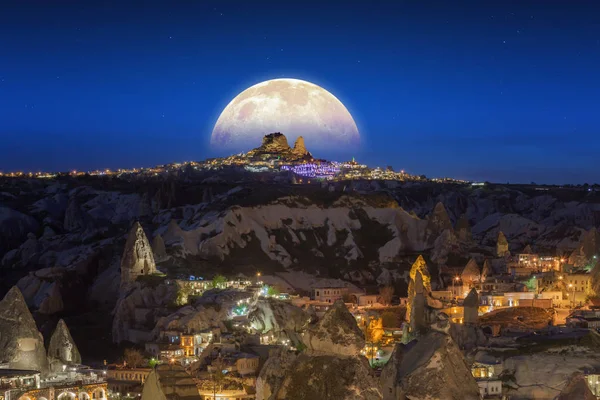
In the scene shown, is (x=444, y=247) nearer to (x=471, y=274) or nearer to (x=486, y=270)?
(x=486, y=270)

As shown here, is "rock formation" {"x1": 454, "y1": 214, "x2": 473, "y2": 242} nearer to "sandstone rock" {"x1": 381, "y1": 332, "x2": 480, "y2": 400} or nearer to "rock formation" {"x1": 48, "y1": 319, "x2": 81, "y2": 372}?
"rock formation" {"x1": 48, "y1": 319, "x2": 81, "y2": 372}

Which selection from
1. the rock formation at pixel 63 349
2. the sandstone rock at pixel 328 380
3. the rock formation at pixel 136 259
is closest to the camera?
the sandstone rock at pixel 328 380

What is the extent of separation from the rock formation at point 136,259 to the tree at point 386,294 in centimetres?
2144

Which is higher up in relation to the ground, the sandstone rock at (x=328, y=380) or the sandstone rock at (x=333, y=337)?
the sandstone rock at (x=333, y=337)

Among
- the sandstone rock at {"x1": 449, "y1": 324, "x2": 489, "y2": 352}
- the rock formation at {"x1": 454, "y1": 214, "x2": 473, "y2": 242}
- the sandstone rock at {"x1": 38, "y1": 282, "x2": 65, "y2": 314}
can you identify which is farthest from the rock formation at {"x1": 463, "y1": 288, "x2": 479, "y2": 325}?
the rock formation at {"x1": 454, "y1": 214, "x2": 473, "y2": 242}

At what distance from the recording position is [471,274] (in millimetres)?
115938

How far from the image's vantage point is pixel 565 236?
15625cm

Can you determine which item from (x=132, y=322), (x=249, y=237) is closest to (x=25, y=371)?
(x=132, y=322)

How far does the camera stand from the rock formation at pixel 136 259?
4203 inches

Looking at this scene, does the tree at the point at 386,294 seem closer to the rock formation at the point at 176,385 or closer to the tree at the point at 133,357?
the tree at the point at 133,357

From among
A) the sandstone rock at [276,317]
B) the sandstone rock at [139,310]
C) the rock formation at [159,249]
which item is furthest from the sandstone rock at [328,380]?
the rock formation at [159,249]

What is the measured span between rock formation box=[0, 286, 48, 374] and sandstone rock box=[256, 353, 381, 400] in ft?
138

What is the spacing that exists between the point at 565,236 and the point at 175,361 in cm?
9020

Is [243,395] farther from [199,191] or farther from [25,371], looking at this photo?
[199,191]
